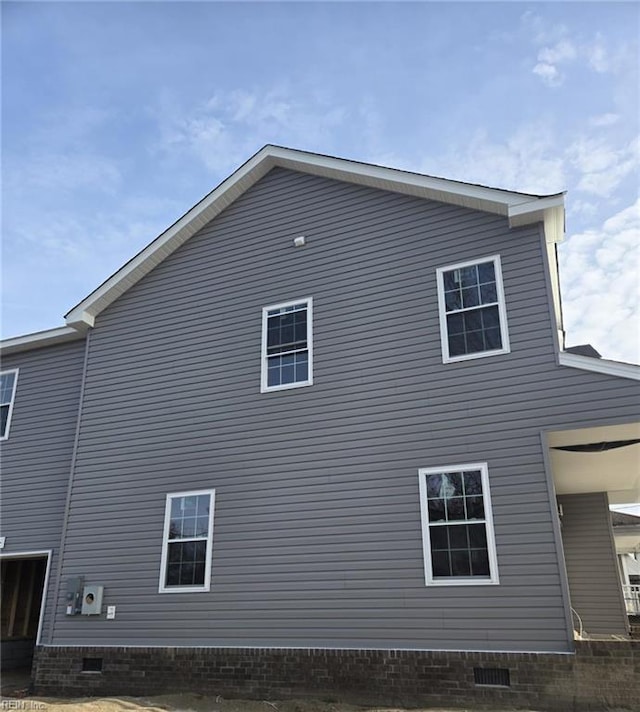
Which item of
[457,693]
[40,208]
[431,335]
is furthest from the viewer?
[40,208]

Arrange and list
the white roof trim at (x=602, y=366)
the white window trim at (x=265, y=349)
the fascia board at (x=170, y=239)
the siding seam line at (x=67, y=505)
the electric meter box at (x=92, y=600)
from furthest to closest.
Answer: the fascia board at (x=170, y=239) → the siding seam line at (x=67, y=505) → the electric meter box at (x=92, y=600) → the white window trim at (x=265, y=349) → the white roof trim at (x=602, y=366)

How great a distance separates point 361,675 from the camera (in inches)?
317

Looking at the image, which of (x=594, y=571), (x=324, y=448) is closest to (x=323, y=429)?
(x=324, y=448)

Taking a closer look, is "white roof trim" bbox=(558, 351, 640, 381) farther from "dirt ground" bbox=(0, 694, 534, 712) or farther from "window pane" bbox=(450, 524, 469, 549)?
"dirt ground" bbox=(0, 694, 534, 712)

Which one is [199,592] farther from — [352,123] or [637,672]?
[352,123]

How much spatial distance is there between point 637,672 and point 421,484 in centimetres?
330

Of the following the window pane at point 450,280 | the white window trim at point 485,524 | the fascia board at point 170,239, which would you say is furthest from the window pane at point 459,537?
the fascia board at point 170,239

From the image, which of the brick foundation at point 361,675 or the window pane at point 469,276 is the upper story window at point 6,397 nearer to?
the brick foundation at point 361,675

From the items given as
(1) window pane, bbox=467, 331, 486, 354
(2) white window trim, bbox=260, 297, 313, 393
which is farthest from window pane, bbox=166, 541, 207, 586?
(1) window pane, bbox=467, 331, 486, 354

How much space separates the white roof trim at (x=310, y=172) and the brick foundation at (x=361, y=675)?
588cm

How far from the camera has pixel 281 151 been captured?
1116cm

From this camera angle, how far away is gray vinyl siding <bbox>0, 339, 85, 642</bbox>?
11.9 metres

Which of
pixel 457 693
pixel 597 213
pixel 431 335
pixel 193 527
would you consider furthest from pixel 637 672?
pixel 597 213

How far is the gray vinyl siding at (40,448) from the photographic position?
39.0 ft
